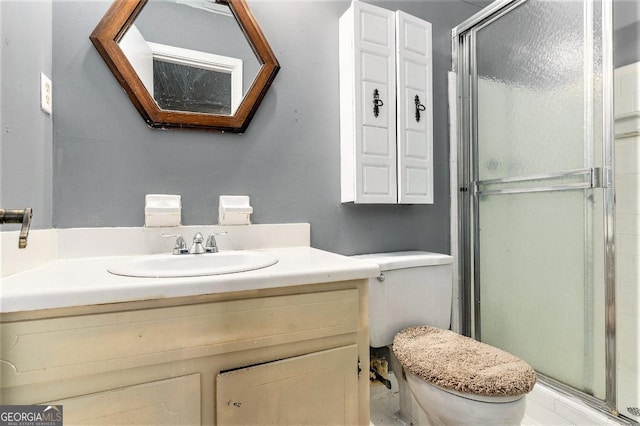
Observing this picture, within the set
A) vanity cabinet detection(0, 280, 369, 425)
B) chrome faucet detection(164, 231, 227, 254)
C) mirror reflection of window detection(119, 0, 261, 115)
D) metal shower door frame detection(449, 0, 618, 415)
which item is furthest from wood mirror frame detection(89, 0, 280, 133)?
metal shower door frame detection(449, 0, 618, 415)

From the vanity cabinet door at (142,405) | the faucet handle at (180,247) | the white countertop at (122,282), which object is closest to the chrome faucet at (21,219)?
the white countertop at (122,282)

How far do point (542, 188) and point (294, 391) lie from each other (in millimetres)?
1288

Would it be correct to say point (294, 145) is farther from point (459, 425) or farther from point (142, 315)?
point (459, 425)

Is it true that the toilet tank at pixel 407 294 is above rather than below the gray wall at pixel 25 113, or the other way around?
below

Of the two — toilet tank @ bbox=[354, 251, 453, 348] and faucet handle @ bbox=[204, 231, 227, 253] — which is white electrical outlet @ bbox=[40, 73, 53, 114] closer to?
faucet handle @ bbox=[204, 231, 227, 253]

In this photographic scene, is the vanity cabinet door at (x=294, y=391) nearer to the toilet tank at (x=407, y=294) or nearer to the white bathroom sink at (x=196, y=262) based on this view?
the white bathroom sink at (x=196, y=262)

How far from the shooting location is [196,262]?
44.1 inches

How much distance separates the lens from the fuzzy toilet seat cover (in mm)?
972

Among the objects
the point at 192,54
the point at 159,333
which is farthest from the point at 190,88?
the point at 159,333

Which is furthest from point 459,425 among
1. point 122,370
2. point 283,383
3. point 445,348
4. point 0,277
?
point 0,277

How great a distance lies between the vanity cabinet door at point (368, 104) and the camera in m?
1.43

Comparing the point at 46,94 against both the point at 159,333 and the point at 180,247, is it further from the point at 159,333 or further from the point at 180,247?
the point at 159,333

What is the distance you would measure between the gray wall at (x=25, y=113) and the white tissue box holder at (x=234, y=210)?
0.53m

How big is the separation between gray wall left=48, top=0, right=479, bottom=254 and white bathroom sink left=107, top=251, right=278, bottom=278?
0.61 feet
